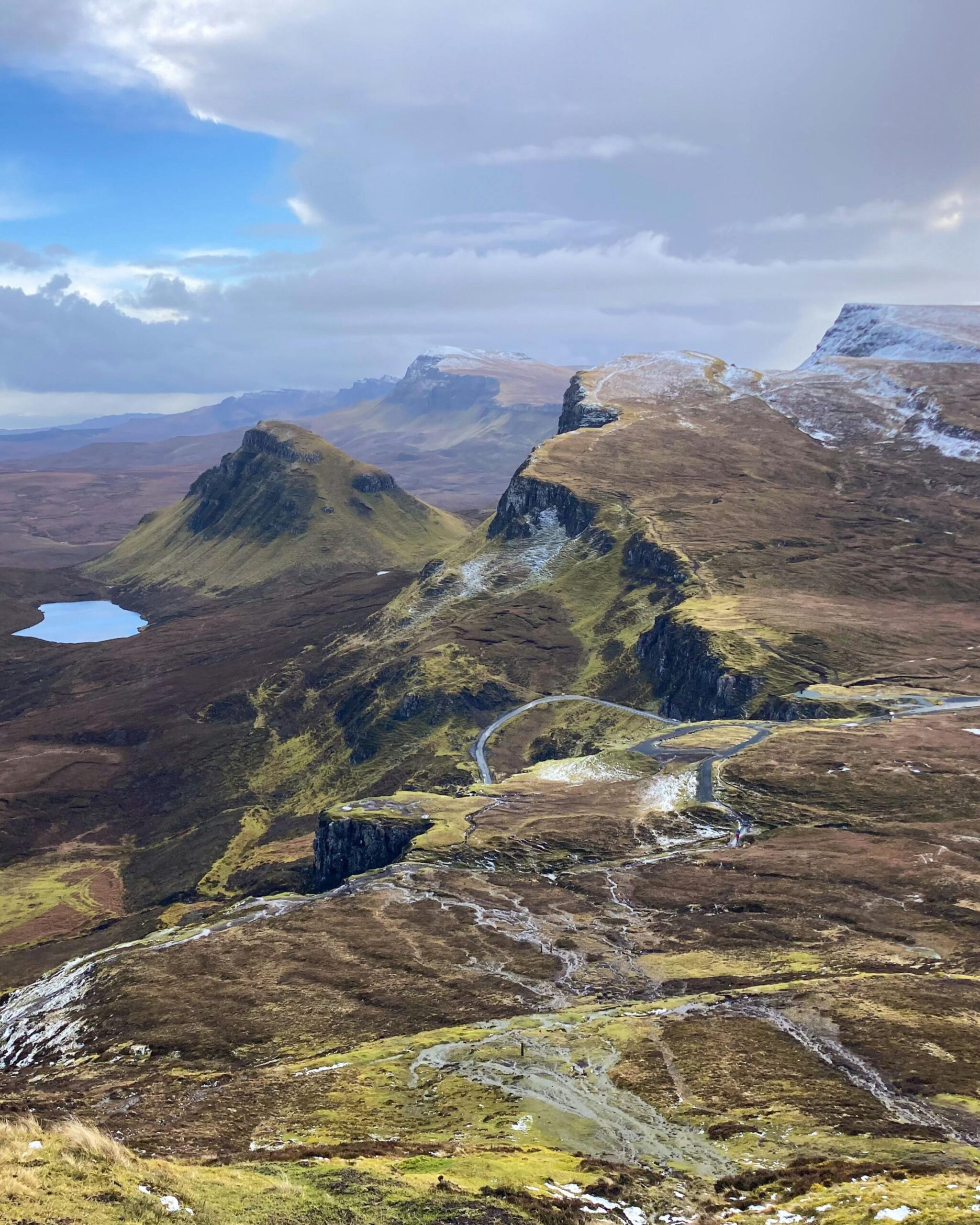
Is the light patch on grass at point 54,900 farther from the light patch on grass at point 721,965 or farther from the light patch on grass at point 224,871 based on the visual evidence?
the light patch on grass at point 721,965

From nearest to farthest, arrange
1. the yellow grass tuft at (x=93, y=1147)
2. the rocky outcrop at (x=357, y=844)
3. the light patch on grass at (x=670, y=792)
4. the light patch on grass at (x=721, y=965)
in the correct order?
the yellow grass tuft at (x=93, y=1147) < the light patch on grass at (x=721, y=965) < the light patch on grass at (x=670, y=792) < the rocky outcrop at (x=357, y=844)

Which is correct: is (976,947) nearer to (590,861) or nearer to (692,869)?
(692,869)

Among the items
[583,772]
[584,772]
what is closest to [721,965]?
[584,772]

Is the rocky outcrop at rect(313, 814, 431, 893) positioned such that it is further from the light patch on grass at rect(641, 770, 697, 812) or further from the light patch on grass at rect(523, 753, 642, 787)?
the light patch on grass at rect(641, 770, 697, 812)

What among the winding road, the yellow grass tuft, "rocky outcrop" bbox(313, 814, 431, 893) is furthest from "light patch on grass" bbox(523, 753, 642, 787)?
the yellow grass tuft

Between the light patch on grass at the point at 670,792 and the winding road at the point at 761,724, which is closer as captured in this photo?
the light patch on grass at the point at 670,792

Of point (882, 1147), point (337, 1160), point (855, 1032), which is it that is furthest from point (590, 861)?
point (337, 1160)

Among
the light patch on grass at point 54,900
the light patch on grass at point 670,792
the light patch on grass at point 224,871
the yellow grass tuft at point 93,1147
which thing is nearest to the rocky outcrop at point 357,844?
the light patch on grass at point 670,792

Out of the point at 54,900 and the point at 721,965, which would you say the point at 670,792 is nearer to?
the point at 721,965

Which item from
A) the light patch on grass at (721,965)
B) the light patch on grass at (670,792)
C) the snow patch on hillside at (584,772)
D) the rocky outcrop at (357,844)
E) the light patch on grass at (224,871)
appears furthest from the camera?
the light patch on grass at (224,871)
